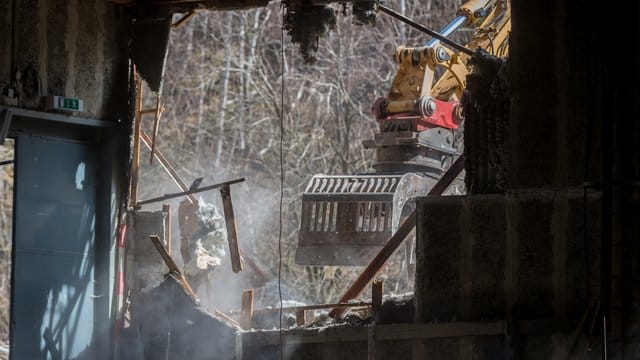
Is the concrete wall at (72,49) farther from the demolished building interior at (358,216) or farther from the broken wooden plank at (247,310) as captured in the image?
the broken wooden plank at (247,310)

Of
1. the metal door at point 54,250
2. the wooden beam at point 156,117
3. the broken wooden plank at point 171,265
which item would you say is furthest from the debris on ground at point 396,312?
the wooden beam at point 156,117

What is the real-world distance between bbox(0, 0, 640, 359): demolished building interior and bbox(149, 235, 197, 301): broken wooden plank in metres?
0.03

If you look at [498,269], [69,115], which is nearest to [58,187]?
[69,115]

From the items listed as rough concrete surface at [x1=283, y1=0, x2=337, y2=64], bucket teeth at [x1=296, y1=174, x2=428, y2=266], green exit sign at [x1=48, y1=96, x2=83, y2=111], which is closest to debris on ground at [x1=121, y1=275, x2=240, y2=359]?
green exit sign at [x1=48, y1=96, x2=83, y2=111]

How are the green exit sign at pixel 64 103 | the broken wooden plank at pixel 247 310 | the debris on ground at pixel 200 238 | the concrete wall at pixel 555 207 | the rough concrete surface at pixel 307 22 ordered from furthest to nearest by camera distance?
the debris on ground at pixel 200 238 < the broken wooden plank at pixel 247 310 < the rough concrete surface at pixel 307 22 < the green exit sign at pixel 64 103 < the concrete wall at pixel 555 207

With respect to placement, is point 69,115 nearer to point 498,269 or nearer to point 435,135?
point 498,269

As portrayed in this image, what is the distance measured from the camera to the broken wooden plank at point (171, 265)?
12384 mm

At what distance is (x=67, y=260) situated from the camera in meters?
12.5

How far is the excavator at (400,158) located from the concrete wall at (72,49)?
12.8ft

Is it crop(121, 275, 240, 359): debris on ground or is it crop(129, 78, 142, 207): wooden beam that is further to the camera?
crop(129, 78, 142, 207): wooden beam

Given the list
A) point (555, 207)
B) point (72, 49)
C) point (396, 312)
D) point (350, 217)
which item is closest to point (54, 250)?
point (72, 49)

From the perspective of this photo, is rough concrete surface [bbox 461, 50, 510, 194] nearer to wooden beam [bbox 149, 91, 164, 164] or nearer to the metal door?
wooden beam [bbox 149, 91, 164, 164]

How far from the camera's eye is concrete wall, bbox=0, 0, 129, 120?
11.7 metres

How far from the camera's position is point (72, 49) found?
12.4m
